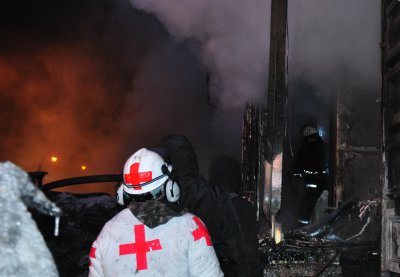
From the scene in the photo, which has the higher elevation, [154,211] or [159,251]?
[154,211]

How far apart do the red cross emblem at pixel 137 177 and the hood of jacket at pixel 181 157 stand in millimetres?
1013

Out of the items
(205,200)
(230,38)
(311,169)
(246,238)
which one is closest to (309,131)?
(311,169)

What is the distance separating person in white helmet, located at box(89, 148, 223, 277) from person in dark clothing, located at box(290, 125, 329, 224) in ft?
14.8

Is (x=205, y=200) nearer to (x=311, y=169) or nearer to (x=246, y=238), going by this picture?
(x=246, y=238)

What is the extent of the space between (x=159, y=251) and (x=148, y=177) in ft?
1.32

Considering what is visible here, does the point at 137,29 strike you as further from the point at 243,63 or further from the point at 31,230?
the point at 31,230

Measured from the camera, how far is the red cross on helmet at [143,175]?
7.16 feet

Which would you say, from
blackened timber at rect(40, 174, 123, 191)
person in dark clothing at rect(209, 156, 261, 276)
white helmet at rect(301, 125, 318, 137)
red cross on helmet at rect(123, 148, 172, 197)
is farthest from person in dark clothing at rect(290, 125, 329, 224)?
red cross on helmet at rect(123, 148, 172, 197)

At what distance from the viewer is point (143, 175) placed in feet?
7.18

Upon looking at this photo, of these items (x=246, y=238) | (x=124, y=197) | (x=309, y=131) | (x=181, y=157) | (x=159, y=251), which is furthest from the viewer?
(x=309, y=131)

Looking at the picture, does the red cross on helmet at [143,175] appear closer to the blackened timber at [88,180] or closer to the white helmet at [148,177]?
the white helmet at [148,177]

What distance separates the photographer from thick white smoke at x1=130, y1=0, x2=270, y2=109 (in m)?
6.00

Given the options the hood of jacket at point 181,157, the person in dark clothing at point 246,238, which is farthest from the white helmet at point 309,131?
the hood of jacket at point 181,157

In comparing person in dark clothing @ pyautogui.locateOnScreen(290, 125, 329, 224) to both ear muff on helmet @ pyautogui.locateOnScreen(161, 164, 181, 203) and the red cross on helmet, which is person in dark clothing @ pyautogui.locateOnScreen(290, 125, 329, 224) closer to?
ear muff on helmet @ pyautogui.locateOnScreen(161, 164, 181, 203)
